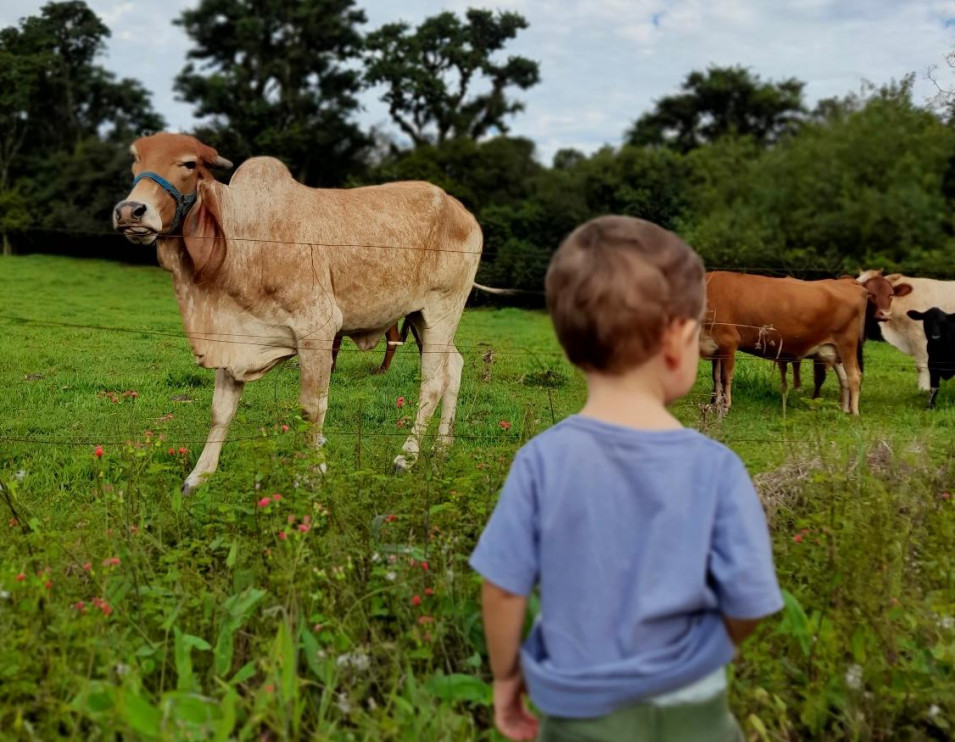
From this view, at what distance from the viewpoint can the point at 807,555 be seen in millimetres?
3768

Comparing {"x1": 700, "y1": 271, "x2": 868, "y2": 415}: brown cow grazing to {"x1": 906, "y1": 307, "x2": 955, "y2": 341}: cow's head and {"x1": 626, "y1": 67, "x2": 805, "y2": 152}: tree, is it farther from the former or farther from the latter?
{"x1": 626, "y1": 67, "x2": 805, "y2": 152}: tree

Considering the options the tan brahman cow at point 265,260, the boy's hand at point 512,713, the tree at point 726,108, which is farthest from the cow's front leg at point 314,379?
the tree at point 726,108

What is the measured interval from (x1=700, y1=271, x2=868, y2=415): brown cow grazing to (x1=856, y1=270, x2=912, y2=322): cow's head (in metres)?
0.18

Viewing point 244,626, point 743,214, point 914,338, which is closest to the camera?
point 244,626

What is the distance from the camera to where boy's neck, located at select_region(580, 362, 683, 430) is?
191 centimetres

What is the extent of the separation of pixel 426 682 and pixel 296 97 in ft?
98.2

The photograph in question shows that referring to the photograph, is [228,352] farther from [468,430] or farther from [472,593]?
[472,593]

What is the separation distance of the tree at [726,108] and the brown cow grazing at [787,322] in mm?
43105

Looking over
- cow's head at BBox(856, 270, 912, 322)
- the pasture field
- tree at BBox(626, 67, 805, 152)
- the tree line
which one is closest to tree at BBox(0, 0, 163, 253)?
the tree line

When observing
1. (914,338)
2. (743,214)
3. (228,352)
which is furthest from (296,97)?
(228,352)

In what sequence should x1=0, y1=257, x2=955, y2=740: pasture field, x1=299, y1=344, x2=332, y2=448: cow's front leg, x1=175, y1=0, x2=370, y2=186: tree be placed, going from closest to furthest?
1. x1=0, y1=257, x2=955, y2=740: pasture field
2. x1=299, y1=344, x2=332, y2=448: cow's front leg
3. x1=175, y1=0, x2=370, y2=186: tree

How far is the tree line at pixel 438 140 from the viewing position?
67.5 ft

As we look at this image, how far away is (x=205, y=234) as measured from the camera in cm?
528

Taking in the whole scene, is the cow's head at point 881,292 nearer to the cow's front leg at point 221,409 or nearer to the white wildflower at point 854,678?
the cow's front leg at point 221,409
